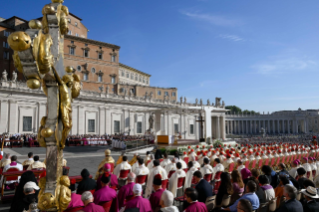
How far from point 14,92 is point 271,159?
1285 inches

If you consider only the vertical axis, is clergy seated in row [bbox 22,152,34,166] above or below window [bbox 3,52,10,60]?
below

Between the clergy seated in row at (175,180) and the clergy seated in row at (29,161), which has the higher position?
the clergy seated in row at (29,161)

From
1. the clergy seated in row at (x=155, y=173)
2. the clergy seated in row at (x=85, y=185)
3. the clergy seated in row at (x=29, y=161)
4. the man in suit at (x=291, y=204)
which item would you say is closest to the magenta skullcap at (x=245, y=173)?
the clergy seated in row at (x=155, y=173)

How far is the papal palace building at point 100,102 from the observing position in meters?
30.1

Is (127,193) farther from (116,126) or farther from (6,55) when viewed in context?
(6,55)

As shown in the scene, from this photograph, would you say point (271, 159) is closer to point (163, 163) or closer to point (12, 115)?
point (163, 163)

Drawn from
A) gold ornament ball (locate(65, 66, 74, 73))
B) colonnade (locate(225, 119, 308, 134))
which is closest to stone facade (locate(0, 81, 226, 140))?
gold ornament ball (locate(65, 66, 74, 73))

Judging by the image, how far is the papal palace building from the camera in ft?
98.9

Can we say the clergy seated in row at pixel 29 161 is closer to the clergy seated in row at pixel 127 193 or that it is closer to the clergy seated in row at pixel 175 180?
the clergy seated in row at pixel 127 193

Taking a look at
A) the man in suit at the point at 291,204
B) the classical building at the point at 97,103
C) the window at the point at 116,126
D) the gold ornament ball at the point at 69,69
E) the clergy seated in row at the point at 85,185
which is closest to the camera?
the gold ornament ball at the point at 69,69

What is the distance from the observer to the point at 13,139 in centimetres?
2708

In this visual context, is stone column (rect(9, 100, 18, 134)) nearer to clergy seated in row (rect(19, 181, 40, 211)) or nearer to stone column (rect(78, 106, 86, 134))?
stone column (rect(78, 106, 86, 134))

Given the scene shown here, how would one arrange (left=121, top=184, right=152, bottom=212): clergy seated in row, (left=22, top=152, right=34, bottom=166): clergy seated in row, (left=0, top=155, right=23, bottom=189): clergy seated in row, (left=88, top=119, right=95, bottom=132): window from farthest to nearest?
(left=88, top=119, right=95, bottom=132): window → (left=22, top=152, right=34, bottom=166): clergy seated in row → (left=0, top=155, right=23, bottom=189): clergy seated in row → (left=121, top=184, right=152, bottom=212): clergy seated in row

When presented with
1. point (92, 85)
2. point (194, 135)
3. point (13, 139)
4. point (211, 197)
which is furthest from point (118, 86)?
point (211, 197)
